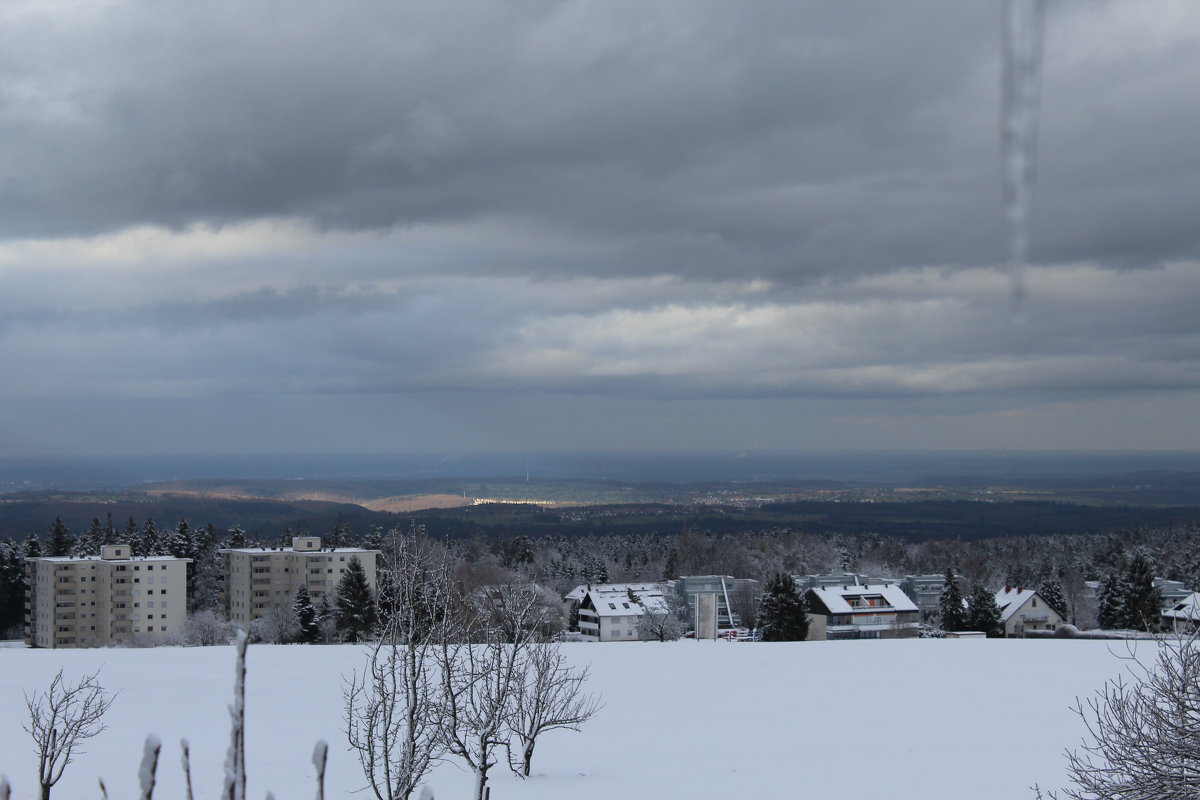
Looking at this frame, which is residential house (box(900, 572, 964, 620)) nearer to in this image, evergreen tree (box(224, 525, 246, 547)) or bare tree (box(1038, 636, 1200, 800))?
evergreen tree (box(224, 525, 246, 547))

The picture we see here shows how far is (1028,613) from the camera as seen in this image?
189 ft

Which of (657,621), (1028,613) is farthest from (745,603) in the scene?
(1028,613)

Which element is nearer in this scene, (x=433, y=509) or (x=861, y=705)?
(x=861, y=705)

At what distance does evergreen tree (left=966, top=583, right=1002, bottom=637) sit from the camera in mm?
49688

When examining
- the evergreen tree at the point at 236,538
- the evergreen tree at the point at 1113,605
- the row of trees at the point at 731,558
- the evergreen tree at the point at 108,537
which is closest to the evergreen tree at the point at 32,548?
the row of trees at the point at 731,558

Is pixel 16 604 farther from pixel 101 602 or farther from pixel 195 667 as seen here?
pixel 195 667

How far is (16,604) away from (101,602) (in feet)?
25.6

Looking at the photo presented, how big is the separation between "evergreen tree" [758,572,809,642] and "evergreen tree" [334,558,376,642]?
17.2 meters

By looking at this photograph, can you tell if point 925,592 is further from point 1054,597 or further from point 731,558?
point 731,558

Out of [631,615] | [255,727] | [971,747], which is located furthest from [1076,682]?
[631,615]

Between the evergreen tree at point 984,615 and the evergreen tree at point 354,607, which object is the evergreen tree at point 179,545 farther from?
the evergreen tree at point 984,615

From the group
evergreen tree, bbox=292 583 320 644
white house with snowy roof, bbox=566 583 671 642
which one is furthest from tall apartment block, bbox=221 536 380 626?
white house with snowy roof, bbox=566 583 671 642

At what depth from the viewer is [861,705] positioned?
2406 centimetres

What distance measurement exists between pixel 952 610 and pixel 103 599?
4316 cm
